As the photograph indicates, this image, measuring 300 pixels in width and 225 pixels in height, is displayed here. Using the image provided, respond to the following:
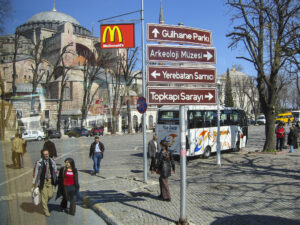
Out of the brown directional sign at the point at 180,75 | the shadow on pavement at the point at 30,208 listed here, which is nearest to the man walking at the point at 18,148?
the shadow on pavement at the point at 30,208

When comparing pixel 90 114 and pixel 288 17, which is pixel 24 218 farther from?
pixel 90 114

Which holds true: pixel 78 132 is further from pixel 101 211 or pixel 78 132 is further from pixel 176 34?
pixel 176 34

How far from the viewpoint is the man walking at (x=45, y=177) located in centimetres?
683

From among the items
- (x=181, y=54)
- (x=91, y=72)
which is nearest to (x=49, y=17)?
(x=91, y=72)

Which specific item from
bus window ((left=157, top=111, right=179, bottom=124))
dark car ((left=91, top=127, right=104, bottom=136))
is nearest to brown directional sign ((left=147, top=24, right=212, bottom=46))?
bus window ((left=157, top=111, right=179, bottom=124))

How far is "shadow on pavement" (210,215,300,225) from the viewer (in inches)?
241

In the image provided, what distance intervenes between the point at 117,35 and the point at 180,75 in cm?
451

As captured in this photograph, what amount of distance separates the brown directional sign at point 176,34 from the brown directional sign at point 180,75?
0.60 m

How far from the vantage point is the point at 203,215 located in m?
6.66

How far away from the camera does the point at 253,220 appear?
6.31 meters

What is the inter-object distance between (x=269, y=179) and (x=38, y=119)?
38.4 metres

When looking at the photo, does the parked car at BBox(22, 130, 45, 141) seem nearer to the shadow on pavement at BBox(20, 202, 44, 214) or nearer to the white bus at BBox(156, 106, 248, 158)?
the white bus at BBox(156, 106, 248, 158)

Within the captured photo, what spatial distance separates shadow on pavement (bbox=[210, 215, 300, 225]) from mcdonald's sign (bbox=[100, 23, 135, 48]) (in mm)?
6293

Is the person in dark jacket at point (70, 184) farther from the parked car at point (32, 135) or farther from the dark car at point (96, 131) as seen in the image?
the dark car at point (96, 131)
